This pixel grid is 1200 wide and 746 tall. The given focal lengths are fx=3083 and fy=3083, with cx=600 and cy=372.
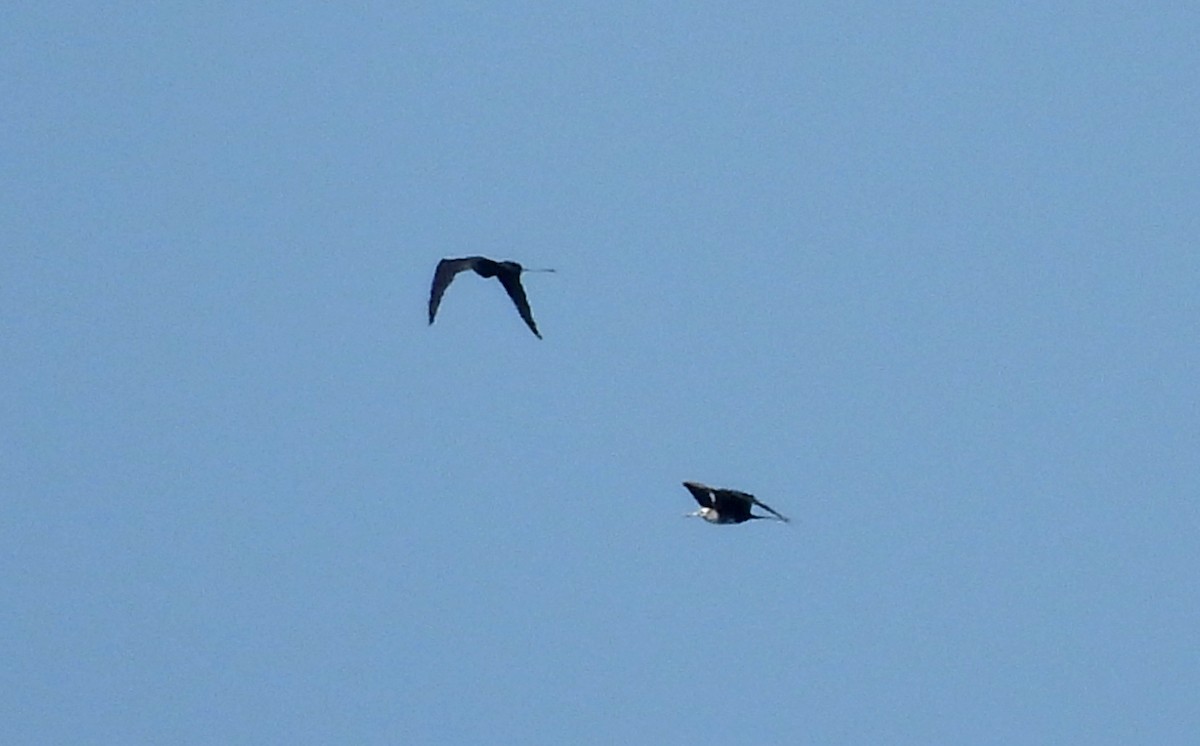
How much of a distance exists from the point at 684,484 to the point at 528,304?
11.1 ft

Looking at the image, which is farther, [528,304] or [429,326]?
[528,304]

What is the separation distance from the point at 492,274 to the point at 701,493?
4.28 meters

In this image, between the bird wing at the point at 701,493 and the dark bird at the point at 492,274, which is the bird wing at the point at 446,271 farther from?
the bird wing at the point at 701,493

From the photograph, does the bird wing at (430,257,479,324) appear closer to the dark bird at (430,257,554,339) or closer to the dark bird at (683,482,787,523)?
the dark bird at (430,257,554,339)

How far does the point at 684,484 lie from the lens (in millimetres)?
43719

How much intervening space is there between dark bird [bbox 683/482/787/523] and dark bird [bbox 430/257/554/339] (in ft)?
10.8

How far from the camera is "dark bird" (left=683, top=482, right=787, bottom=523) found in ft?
139

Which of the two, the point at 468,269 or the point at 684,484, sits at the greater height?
the point at 468,269

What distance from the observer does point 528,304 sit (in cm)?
4366

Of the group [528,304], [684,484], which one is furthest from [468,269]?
[684,484]

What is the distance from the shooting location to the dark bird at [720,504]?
42500 millimetres

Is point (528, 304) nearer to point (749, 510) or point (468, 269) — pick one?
point (468, 269)

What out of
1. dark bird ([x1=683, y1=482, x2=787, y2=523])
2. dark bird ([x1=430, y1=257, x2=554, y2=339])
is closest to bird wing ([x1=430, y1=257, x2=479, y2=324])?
dark bird ([x1=430, y1=257, x2=554, y2=339])

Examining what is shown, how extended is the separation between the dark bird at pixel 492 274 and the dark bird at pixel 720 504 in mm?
3302
